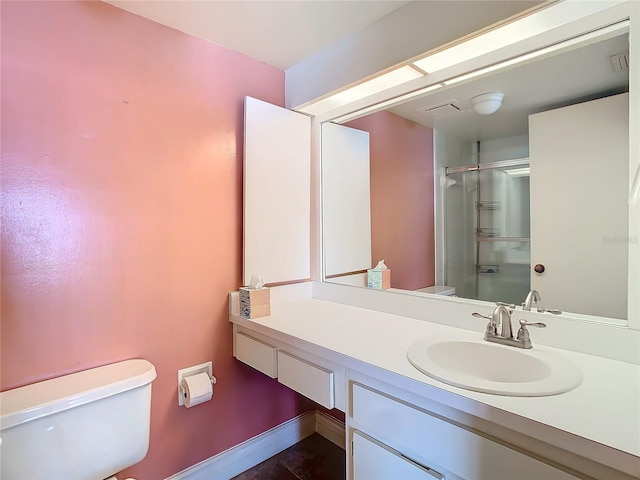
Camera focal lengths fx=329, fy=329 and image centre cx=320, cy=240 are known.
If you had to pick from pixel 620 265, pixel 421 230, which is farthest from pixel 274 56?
pixel 620 265

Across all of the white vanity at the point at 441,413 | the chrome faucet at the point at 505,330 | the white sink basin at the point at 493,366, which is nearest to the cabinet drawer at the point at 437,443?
the white vanity at the point at 441,413

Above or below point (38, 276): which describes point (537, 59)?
above

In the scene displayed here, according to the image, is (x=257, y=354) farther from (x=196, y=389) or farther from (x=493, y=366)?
(x=493, y=366)

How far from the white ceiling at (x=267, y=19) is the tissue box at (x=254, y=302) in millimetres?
1220

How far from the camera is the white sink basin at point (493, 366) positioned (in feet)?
2.69

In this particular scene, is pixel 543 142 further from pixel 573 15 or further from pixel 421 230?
pixel 421 230

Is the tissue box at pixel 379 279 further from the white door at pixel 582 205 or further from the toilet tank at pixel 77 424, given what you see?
the toilet tank at pixel 77 424

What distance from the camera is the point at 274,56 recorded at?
1.77 meters

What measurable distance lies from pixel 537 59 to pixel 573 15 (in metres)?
0.16

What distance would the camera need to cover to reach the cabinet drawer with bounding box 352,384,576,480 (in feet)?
2.41

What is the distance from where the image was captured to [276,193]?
1809mm

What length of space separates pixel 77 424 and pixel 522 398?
135 centimetres

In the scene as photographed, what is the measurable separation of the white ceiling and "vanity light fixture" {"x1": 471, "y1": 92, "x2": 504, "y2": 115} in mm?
502

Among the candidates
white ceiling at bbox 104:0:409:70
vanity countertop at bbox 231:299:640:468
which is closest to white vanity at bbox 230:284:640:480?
vanity countertop at bbox 231:299:640:468
